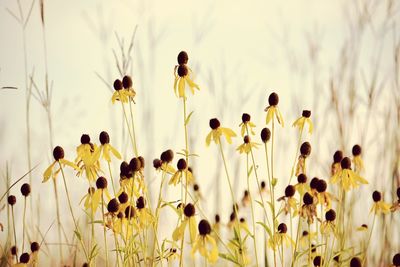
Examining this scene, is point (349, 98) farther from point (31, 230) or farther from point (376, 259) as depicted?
point (31, 230)

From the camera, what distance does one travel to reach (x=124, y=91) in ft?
6.09

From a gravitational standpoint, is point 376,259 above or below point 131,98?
below

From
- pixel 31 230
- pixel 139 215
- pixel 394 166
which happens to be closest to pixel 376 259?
pixel 394 166

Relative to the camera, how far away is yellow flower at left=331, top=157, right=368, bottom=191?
186cm

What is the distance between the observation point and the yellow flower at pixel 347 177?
6.10 ft

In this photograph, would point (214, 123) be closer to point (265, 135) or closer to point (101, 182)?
point (265, 135)

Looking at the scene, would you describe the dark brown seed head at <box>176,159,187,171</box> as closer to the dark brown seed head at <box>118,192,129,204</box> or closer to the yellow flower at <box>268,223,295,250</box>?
the dark brown seed head at <box>118,192,129,204</box>

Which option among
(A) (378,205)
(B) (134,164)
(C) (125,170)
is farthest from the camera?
(A) (378,205)

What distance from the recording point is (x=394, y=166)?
257 cm

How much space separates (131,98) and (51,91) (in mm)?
554

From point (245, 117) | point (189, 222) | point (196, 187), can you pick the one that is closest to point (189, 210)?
point (189, 222)

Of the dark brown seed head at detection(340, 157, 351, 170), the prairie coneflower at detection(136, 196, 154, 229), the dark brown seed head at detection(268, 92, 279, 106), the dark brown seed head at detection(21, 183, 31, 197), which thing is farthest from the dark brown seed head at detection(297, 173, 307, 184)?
the dark brown seed head at detection(21, 183, 31, 197)

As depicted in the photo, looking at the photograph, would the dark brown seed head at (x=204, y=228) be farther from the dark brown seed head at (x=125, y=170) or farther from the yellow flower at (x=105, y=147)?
the yellow flower at (x=105, y=147)

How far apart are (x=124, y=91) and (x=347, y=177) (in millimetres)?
753
